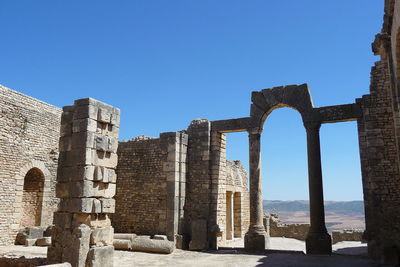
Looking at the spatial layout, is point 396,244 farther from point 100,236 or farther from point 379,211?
point 100,236

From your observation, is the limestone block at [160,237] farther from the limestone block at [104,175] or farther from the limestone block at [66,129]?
the limestone block at [66,129]

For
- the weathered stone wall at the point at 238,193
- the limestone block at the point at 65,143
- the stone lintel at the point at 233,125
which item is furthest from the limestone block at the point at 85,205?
the weathered stone wall at the point at 238,193

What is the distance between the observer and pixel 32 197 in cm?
1519

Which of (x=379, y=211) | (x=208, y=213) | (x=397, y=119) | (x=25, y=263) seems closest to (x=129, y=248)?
(x=208, y=213)

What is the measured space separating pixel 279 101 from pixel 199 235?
19.5ft

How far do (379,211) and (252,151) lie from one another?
487 centimetres

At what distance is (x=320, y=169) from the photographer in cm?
1261

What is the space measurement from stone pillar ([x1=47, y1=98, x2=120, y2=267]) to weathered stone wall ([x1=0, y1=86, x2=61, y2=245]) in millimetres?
6062

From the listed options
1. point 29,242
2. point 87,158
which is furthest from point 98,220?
point 29,242

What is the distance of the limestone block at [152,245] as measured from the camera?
1225 cm

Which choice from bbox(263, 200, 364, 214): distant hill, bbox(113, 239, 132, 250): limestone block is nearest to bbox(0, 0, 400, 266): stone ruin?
bbox(113, 239, 132, 250): limestone block

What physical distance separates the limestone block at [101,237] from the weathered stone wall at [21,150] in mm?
6898

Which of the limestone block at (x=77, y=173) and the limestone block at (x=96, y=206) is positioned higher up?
the limestone block at (x=77, y=173)

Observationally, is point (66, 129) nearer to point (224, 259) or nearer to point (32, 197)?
point (224, 259)
